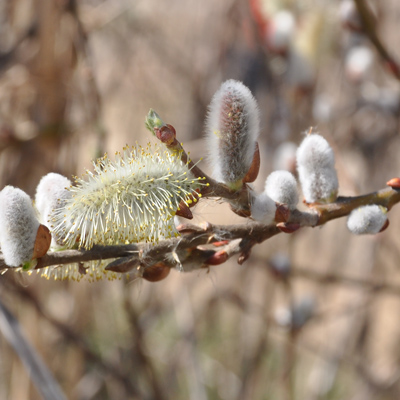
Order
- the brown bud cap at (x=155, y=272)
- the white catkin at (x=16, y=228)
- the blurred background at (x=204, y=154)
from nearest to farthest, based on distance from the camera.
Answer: the white catkin at (x=16, y=228), the brown bud cap at (x=155, y=272), the blurred background at (x=204, y=154)

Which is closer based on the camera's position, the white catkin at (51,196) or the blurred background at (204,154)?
the white catkin at (51,196)

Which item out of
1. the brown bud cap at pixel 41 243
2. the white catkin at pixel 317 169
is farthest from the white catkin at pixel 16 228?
the white catkin at pixel 317 169

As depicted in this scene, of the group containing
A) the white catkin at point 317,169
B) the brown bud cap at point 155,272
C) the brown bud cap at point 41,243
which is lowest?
the brown bud cap at point 155,272

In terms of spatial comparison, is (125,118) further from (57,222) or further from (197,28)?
(57,222)

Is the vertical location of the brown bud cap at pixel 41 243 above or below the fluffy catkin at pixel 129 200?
below

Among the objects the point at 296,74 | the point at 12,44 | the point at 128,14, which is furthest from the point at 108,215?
the point at 128,14

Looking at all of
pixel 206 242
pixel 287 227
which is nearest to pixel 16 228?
pixel 206 242

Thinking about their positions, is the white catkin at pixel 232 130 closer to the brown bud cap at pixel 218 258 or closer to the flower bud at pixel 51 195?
the brown bud cap at pixel 218 258
